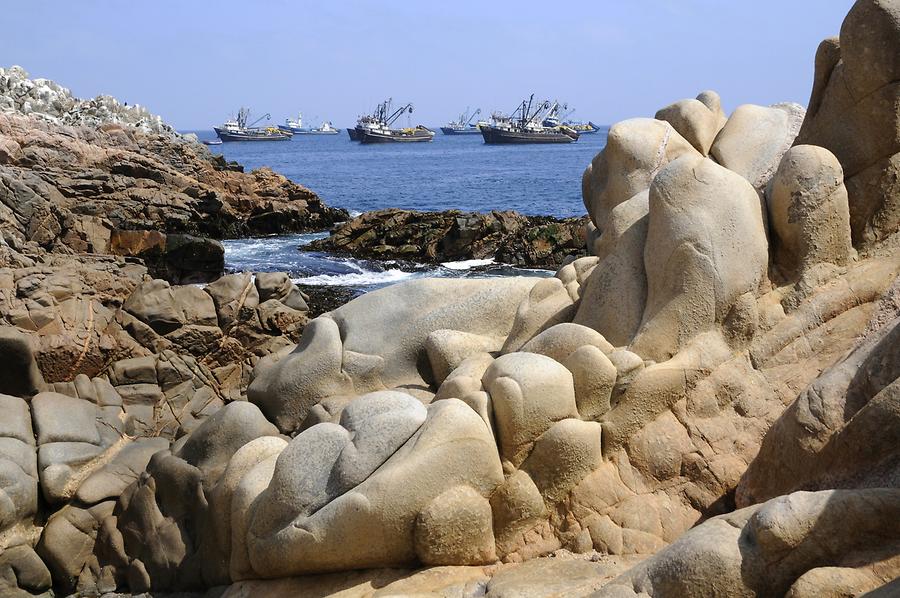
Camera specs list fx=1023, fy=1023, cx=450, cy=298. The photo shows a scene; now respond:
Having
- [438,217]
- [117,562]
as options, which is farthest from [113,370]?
[438,217]

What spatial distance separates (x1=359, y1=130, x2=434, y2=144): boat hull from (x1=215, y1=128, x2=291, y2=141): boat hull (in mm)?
23791

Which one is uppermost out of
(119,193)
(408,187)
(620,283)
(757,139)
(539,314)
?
(757,139)

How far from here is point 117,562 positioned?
9.84 metres

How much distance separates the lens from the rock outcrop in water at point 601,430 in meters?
6.70

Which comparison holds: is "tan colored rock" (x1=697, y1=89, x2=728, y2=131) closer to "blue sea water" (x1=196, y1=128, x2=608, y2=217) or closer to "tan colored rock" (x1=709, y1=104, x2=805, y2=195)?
"tan colored rock" (x1=709, y1=104, x2=805, y2=195)

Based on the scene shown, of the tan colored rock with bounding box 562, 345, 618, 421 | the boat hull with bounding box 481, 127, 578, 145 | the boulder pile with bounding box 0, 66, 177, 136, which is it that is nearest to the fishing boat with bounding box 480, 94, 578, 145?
the boat hull with bounding box 481, 127, 578, 145

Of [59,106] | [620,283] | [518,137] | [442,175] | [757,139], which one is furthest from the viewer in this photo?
[518,137]

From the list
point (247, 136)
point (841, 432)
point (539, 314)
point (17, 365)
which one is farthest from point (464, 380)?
point (247, 136)

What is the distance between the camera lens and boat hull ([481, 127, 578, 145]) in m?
135

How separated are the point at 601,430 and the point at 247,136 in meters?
168

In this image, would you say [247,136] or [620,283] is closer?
[620,283]

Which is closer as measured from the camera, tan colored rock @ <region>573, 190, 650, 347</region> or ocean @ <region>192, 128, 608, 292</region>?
tan colored rock @ <region>573, 190, 650, 347</region>

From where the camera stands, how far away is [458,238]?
3325 cm

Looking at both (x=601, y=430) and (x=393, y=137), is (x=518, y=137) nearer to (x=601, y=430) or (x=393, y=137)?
(x=393, y=137)
